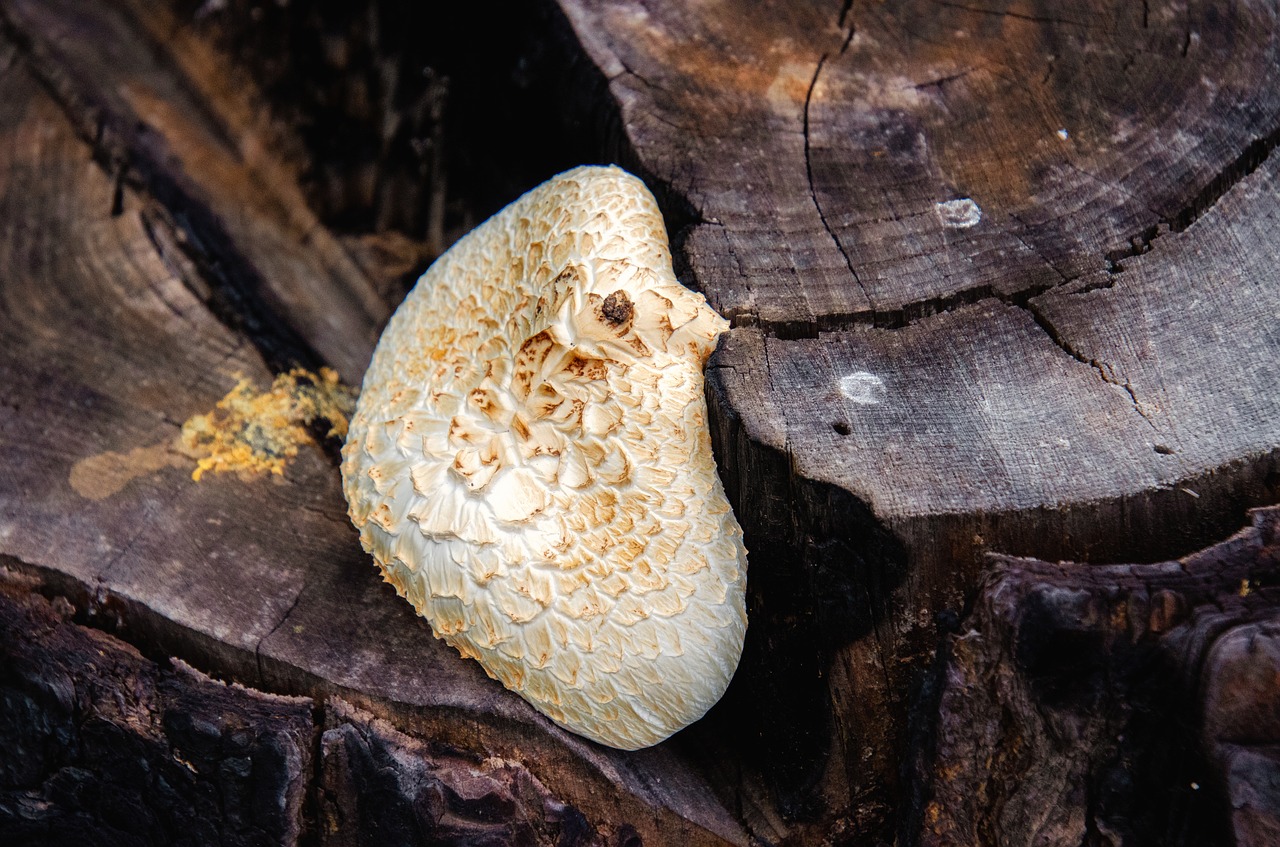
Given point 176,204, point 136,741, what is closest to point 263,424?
point 136,741

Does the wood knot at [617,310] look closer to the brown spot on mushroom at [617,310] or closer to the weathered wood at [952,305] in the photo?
the brown spot on mushroom at [617,310]

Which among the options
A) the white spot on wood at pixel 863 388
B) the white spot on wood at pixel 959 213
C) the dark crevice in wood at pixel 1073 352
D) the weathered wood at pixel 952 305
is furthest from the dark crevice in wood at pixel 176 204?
the dark crevice in wood at pixel 1073 352

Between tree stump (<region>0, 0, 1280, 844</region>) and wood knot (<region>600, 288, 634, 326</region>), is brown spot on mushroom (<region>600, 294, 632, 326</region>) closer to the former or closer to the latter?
wood knot (<region>600, 288, 634, 326</region>)

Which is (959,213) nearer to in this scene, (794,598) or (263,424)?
(794,598)

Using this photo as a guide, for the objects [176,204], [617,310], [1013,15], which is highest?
[176,204]

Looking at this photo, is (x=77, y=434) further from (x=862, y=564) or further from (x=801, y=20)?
(x=801, y=20)

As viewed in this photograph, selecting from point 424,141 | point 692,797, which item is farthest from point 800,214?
point 424,141

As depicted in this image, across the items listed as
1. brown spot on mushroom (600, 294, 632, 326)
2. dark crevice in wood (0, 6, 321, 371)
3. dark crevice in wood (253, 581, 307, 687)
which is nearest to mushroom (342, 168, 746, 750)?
brown spot on mushroom (600, 294, 632, 326)

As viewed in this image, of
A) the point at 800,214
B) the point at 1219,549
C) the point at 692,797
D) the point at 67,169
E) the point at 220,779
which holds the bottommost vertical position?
the point at 692,797
